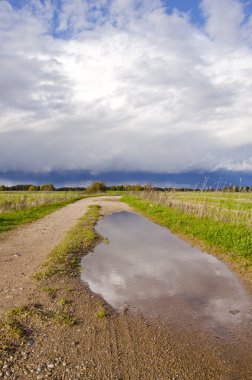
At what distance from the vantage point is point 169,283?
31.0 feet

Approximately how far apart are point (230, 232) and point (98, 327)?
9.93 metres

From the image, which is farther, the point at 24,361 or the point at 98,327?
the point at 98,327

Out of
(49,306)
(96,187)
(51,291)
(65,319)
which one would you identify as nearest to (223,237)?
(51,291)

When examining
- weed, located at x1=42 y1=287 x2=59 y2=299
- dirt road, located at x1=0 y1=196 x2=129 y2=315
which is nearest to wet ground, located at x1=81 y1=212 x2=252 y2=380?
weed, located at x1=42 y1=287 x2=59 y2=299

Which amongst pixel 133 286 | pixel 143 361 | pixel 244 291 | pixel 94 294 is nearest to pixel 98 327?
pixel 143 361

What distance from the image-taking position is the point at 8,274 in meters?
9.88

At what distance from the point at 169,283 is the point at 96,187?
116m

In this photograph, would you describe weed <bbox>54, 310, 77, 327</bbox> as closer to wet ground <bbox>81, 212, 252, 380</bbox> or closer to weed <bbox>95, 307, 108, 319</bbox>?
weed <bbox>95, 307, 108, 319</bbox>

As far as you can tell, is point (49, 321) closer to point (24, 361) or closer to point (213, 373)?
point (24, 361)

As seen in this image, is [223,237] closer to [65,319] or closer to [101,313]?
[101,313]

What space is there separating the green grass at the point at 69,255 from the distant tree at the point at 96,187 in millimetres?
106048

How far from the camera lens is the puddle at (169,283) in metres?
7.45

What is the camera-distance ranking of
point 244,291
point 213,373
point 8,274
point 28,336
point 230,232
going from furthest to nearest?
point 230,232
point 8,274
point 244,291
point 28,336
point 213,373

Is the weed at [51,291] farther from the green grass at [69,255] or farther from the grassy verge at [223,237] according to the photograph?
the grassy verge at [223,237]
